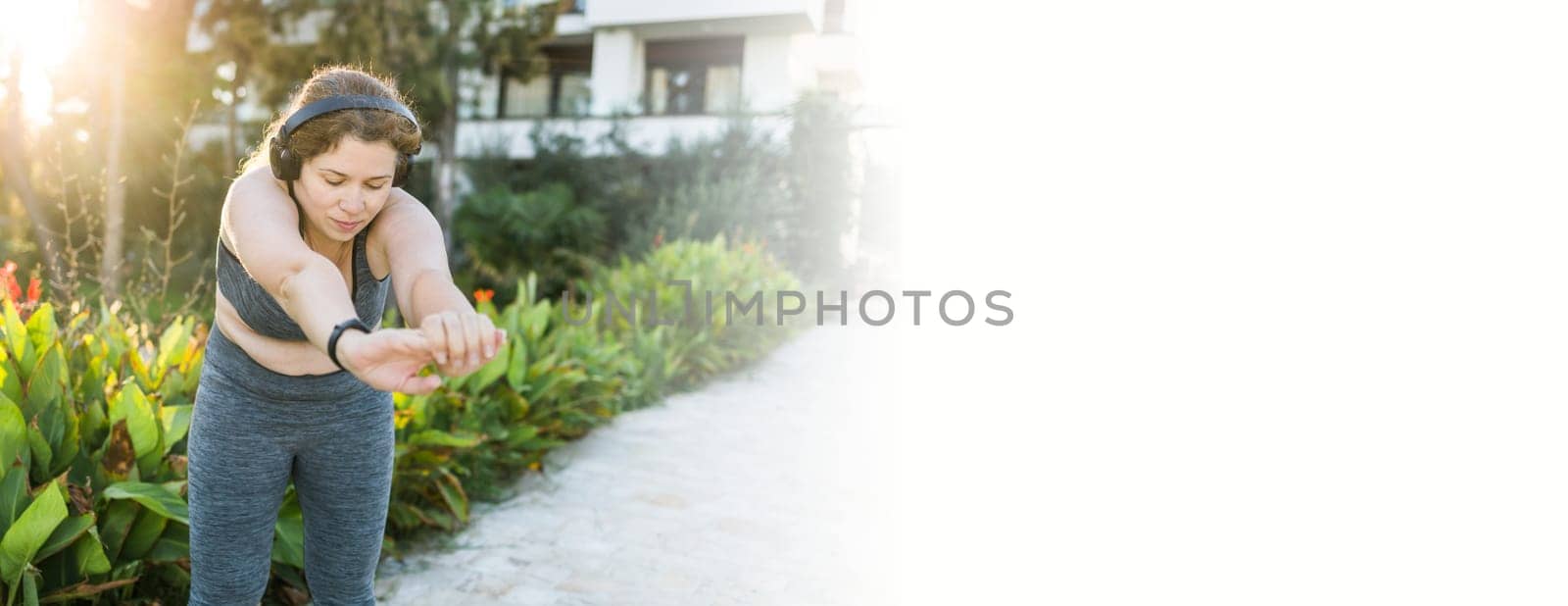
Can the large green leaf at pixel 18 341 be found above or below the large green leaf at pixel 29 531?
above

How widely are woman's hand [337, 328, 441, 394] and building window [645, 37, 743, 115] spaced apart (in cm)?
1973

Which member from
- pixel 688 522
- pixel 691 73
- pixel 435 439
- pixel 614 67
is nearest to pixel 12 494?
pixel 435 439

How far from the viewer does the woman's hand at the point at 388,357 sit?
1.30 m

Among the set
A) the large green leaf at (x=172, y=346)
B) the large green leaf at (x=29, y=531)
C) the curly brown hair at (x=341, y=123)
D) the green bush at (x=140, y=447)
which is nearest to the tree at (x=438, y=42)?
the green bush at (x=140, y=447)

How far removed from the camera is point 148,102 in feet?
37.2

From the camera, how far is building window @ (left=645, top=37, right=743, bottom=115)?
68.4 ft

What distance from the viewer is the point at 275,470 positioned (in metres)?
1.80

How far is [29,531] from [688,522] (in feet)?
7.71

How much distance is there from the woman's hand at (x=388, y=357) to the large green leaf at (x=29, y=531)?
131cm

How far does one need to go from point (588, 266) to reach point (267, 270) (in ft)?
45.0

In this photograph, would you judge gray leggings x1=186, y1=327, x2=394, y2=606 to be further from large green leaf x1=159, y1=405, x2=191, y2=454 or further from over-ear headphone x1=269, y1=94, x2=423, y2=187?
large green leaf x1=159, y1=405, x2=191, y2=454

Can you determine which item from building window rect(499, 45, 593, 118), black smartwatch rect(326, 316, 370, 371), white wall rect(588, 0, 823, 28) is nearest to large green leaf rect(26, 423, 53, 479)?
black smartwatch rect(326, 316, 370, 371)

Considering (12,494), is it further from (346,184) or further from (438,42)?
(438,42)

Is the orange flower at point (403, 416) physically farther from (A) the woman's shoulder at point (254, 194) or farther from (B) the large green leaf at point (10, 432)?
(A) the woman's shoulder at point (254, 194)
